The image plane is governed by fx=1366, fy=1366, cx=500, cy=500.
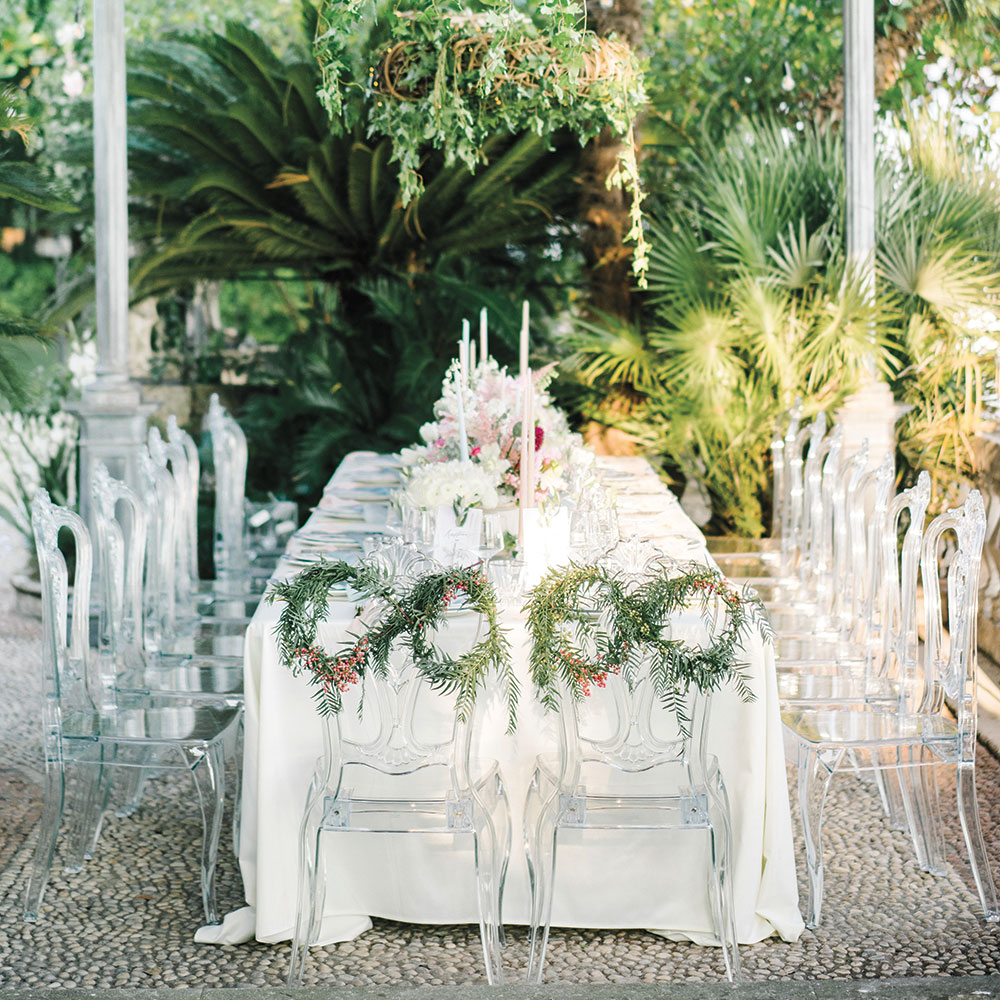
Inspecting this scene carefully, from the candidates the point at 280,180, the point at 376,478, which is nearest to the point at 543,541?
the point at 376,478

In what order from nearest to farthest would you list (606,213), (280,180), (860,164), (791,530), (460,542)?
(460,542) < (791,530) < (860,164) < (280,180) < (606,213)

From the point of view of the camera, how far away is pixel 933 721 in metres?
3.07

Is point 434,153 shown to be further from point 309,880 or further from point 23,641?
point 309,880

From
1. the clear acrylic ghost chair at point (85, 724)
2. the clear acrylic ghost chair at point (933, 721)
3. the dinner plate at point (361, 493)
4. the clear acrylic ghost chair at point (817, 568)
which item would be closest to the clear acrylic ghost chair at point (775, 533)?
the clear acrylic ghost chair at point (817, 568)

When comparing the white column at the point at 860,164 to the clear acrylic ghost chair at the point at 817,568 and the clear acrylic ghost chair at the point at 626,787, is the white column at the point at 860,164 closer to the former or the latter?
the clear acrylic ghost chair at the point at 817,568

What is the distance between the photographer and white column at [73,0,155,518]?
16.3 ft

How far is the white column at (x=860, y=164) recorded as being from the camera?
525cm

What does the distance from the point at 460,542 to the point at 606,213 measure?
12.8ft

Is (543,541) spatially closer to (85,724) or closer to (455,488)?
(455,488)

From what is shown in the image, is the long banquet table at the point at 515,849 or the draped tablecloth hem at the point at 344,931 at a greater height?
the long banquet table at the point at 515,849

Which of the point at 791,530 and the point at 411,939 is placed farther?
the point at 791,530

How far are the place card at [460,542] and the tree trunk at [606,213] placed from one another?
3.61 meters

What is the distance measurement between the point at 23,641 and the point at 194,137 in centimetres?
247

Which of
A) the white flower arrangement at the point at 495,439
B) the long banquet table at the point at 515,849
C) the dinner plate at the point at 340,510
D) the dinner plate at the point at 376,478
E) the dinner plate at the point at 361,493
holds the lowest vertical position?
the long banquet table at the point at 515,849
